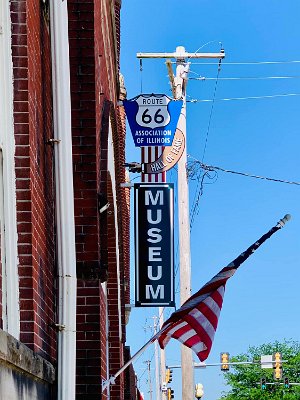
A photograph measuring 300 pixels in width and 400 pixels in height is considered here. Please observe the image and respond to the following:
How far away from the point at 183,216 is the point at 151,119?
7.87 meters

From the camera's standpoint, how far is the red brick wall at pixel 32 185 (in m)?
7.88

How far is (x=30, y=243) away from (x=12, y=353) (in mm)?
1479

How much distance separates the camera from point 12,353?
21.5 ft

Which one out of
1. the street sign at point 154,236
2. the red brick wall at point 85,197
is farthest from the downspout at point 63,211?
the street sign at point 154,236

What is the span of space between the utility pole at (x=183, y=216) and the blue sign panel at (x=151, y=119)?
7.41 metres

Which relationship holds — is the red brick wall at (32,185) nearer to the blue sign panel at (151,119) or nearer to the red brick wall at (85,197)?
the red brick wall at (85,197)

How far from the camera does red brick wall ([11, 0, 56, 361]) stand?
7879mm

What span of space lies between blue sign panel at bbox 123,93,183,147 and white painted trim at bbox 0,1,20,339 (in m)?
7.72

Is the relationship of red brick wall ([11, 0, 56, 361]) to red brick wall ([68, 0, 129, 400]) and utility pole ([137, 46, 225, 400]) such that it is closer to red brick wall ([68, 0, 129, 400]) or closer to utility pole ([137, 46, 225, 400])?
red brick wall ([68, 0, 129, 400])

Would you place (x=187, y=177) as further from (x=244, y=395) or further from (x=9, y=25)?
(x=244, y=395)

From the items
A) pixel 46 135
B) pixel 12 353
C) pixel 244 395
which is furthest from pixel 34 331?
pixel 244 395

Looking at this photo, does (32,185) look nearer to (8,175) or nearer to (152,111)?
(8,175)

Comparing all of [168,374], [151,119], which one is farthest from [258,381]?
[151,119]

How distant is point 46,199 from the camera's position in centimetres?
907
